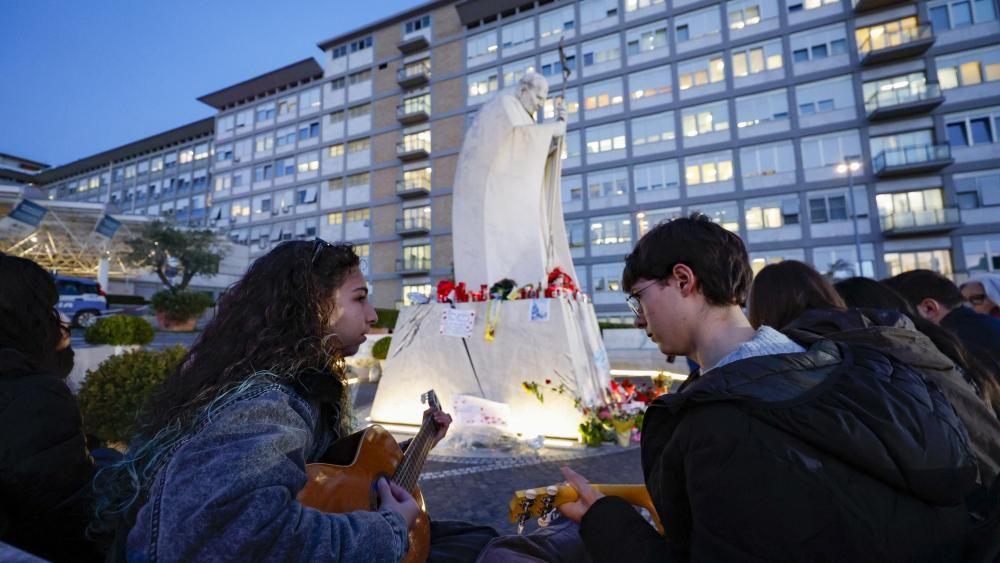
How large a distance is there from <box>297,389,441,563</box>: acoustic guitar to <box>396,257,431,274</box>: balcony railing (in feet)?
102

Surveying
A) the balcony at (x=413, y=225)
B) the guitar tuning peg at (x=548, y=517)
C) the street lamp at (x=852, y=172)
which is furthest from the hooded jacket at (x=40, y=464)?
the balcony at (x=413, y=225)

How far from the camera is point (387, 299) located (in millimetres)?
34250

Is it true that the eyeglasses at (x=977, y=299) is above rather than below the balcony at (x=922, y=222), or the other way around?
below

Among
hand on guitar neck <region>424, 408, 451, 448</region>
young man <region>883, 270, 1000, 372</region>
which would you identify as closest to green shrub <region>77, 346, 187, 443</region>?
hand on guitar neck <region>424, 408, 451, 448</region>

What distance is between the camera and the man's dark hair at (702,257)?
1478 mm

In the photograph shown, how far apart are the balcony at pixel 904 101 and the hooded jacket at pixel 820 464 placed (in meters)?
28.9

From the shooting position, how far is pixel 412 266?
33188mm

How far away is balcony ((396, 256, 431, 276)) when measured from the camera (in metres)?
32.7

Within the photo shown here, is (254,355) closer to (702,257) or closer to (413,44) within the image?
(702,257)

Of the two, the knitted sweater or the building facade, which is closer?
the knitted sweater

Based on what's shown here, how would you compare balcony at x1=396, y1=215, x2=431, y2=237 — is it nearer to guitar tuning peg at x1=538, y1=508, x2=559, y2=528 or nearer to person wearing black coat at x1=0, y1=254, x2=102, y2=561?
person wearing black coat at x1=0, y1=254, x2=102, y2=561

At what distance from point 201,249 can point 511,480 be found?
34.8 m

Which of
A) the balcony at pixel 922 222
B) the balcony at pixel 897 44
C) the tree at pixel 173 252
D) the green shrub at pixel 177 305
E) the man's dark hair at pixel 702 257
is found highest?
the balcony at pixel 897 44

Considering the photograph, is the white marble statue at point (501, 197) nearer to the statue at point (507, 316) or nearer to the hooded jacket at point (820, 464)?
the statue at point (507, 316)
